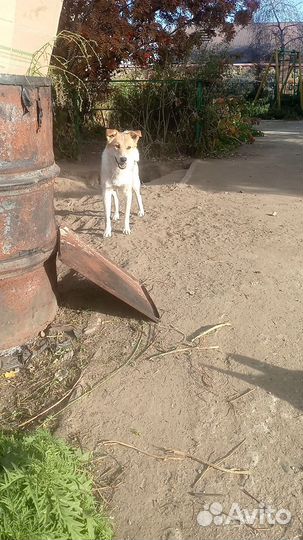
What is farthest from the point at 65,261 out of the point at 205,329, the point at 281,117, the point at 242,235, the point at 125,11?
the point at 281,117

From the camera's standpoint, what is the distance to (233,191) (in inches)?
331

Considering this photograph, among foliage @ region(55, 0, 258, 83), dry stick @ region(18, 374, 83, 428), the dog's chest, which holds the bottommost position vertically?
dry stick @ region(18, 374, 83, 428)

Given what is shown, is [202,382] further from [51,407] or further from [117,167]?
[117,167]

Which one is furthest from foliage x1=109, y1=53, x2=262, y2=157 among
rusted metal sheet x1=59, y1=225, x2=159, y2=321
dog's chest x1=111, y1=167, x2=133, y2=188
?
rusted metal sheet x1=59, y1=225, x2=159, y2=321

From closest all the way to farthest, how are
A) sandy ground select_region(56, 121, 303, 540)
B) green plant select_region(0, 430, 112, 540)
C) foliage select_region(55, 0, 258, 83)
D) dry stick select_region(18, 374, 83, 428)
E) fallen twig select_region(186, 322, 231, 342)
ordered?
green plant select_region(0, 430, 112, 540) → sandy ground select_region(56, 121, 303, 540) → dry stick select_region(18, 374, 83, 428) → fallen twig select_region(186, 322, 231, 342) → foliage select_region(55, 0, 258, 83)

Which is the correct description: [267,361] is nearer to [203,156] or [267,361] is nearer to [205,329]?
[205,329]

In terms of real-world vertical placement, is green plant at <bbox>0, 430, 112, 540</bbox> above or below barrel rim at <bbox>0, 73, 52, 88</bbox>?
below

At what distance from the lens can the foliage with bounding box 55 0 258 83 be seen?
980 centimetres

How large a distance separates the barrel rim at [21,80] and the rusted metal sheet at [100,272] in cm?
106

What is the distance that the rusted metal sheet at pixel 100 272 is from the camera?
401 centimetres

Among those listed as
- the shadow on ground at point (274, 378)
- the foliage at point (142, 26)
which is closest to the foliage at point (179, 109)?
the foliage at point (142, 26)

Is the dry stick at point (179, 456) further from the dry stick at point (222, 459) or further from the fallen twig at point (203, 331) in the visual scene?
the fallen twig at point (203, 331)

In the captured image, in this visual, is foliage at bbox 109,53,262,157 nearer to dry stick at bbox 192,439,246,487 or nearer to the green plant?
dry stick at bbox 192,439,246,487

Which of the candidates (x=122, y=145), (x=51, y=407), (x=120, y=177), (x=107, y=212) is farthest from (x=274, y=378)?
(x=122, y=145)
